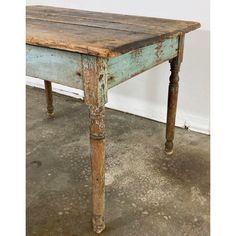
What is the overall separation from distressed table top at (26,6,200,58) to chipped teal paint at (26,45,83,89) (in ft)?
0.13

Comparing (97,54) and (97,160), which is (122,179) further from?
(97,54)

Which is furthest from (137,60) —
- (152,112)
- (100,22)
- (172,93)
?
(152,112)

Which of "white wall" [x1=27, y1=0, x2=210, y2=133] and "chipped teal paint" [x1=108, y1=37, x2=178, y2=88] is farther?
"white wall" [x1=27, y1=0, x2=210, y2=133]

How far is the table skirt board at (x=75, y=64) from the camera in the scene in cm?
102

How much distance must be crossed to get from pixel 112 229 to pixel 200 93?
1.04 metres

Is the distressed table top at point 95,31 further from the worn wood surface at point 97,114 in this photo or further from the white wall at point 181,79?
the white wall at point 181,79

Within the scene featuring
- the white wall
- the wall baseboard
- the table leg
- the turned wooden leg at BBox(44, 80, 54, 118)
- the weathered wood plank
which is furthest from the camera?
the turned wooden leg at BBox(44, 80, 54, 118)

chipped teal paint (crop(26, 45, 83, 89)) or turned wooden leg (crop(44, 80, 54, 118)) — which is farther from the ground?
chipped teal paint (crop(26, 45, 83, 89))

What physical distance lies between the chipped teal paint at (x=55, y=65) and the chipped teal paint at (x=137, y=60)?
103mm

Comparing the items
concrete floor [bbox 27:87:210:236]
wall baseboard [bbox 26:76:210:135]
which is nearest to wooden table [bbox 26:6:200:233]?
concrete floor [bbox 27:87:210:236]

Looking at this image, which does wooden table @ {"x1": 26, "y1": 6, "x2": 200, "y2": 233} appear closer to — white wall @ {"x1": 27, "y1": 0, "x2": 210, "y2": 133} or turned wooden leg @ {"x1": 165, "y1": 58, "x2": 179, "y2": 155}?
turned wooden leg @ {"x1": 165, "y1": 58, "x2": 179, "y2": 155}

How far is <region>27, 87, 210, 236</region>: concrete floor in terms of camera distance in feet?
4.19

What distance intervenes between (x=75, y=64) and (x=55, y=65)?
3.7 inches

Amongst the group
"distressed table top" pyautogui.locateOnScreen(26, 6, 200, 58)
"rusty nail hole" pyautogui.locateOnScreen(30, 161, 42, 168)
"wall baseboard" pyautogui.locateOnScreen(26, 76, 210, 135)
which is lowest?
"rusty nail hole" pyautogui.locateOnScreen(30, 161, 42, 168)
